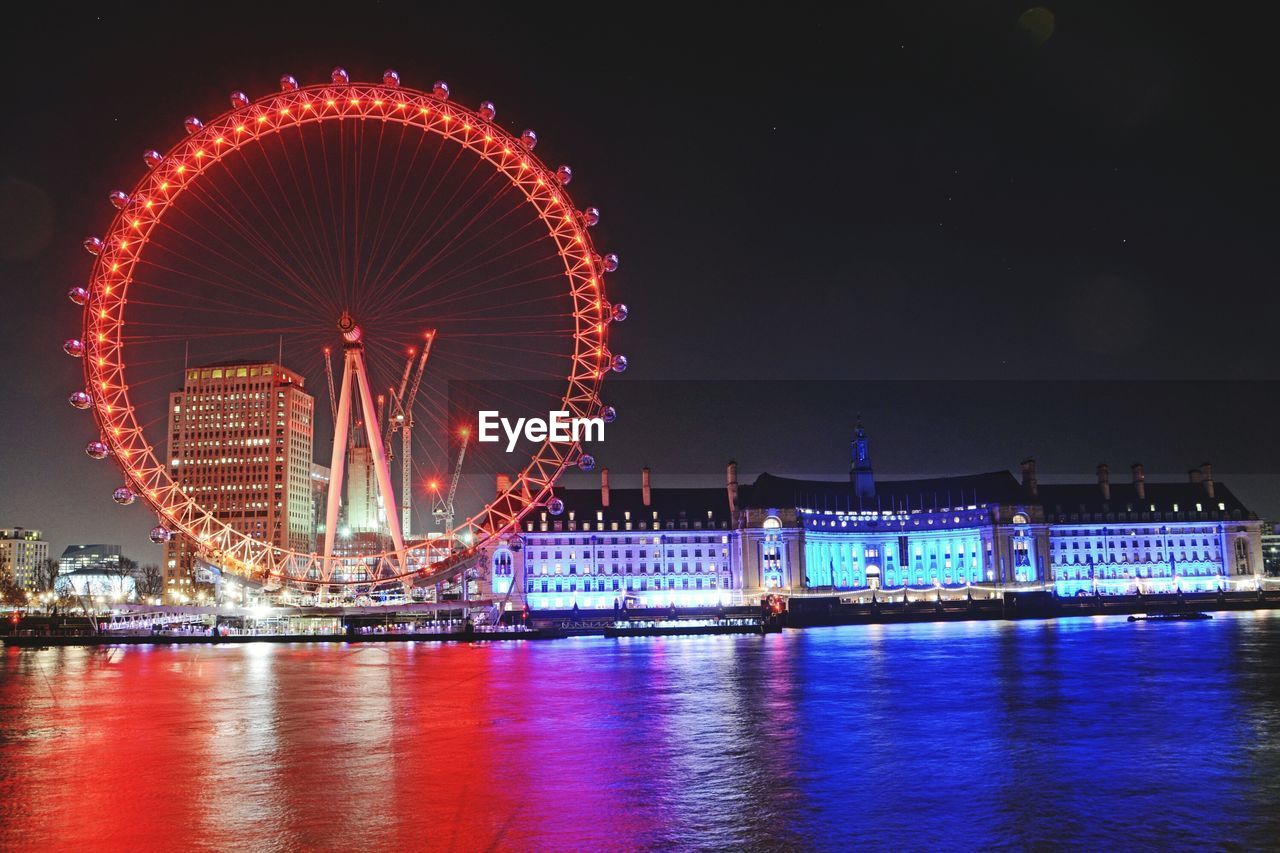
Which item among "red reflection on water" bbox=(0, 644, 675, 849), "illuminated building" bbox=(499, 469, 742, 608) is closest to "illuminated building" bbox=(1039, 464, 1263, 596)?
"illuminated building" bbox=(499, 469, 742, 608)

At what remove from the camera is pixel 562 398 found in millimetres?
71938

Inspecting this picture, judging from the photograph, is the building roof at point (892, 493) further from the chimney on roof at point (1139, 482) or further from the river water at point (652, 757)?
the river water at point (652, 757)

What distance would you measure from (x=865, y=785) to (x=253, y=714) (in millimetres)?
24577

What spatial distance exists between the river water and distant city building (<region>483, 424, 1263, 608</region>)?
94236 millimetres

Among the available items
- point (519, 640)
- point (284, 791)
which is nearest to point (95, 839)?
point (284, 791)

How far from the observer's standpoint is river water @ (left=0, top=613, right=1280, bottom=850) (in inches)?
897

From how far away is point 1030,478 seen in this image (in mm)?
168875

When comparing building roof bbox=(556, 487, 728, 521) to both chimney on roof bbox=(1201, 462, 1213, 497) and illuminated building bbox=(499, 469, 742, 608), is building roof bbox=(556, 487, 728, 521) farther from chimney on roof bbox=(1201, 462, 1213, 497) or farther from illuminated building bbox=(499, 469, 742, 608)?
chimney on roof bbox=(1201, 462, 1213, 497)

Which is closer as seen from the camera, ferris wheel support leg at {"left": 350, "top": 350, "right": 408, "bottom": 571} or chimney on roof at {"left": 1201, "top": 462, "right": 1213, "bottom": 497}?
ferris wheel support leg at {"left": 350, "top": 350, "right": 408, "bottom": 571}

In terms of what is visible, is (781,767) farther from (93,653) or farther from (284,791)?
(93,653)

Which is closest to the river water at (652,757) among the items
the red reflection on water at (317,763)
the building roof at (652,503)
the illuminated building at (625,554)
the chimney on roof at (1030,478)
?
the red reflection on water at (317,763)
